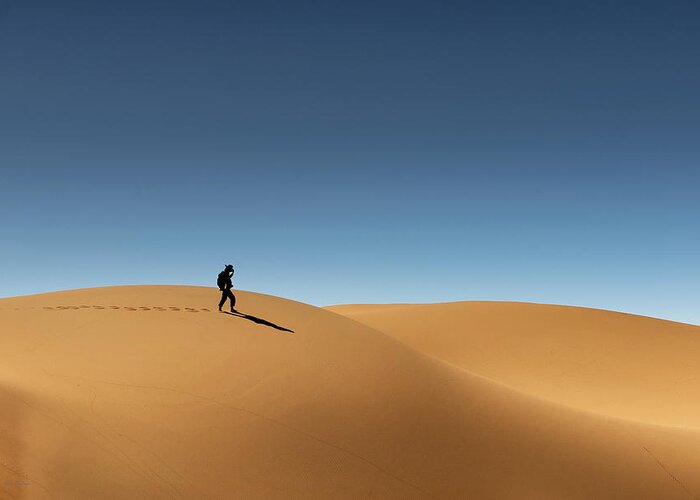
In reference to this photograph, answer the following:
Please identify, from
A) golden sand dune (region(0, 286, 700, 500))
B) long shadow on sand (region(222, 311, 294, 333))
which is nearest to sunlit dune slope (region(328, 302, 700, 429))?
golden sand dune (region(0, 286, 700, 500))

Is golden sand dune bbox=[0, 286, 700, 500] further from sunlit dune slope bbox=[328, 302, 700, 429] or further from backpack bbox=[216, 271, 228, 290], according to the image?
sunlit dune slope bbox=[328, 302, 700, 429]

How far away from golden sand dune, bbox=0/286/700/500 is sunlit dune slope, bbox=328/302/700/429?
349 inches

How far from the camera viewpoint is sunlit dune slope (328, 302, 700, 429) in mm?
24188

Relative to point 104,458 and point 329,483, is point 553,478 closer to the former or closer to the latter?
point 329,483

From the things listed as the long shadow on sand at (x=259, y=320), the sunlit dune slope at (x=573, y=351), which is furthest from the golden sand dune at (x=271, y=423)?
the sunlit dune slope at (x=573, y=351)

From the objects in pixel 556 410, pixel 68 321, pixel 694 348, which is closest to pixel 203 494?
pixel 68 321

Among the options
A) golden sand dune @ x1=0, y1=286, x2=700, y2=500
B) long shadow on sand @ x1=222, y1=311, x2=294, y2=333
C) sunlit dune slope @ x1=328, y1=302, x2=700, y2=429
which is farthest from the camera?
sunlit dune slope @ x1=328, y1=302, x2=700, y2=429

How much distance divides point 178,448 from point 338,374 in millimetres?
4608

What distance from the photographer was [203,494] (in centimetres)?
765

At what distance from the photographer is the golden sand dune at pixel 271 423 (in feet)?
25.6

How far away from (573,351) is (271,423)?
25.5 metres

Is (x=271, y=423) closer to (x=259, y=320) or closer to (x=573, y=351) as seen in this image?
(x=259, y=320)

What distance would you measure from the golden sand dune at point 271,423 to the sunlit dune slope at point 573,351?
886 centimetres

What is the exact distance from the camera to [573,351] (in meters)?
30.7
